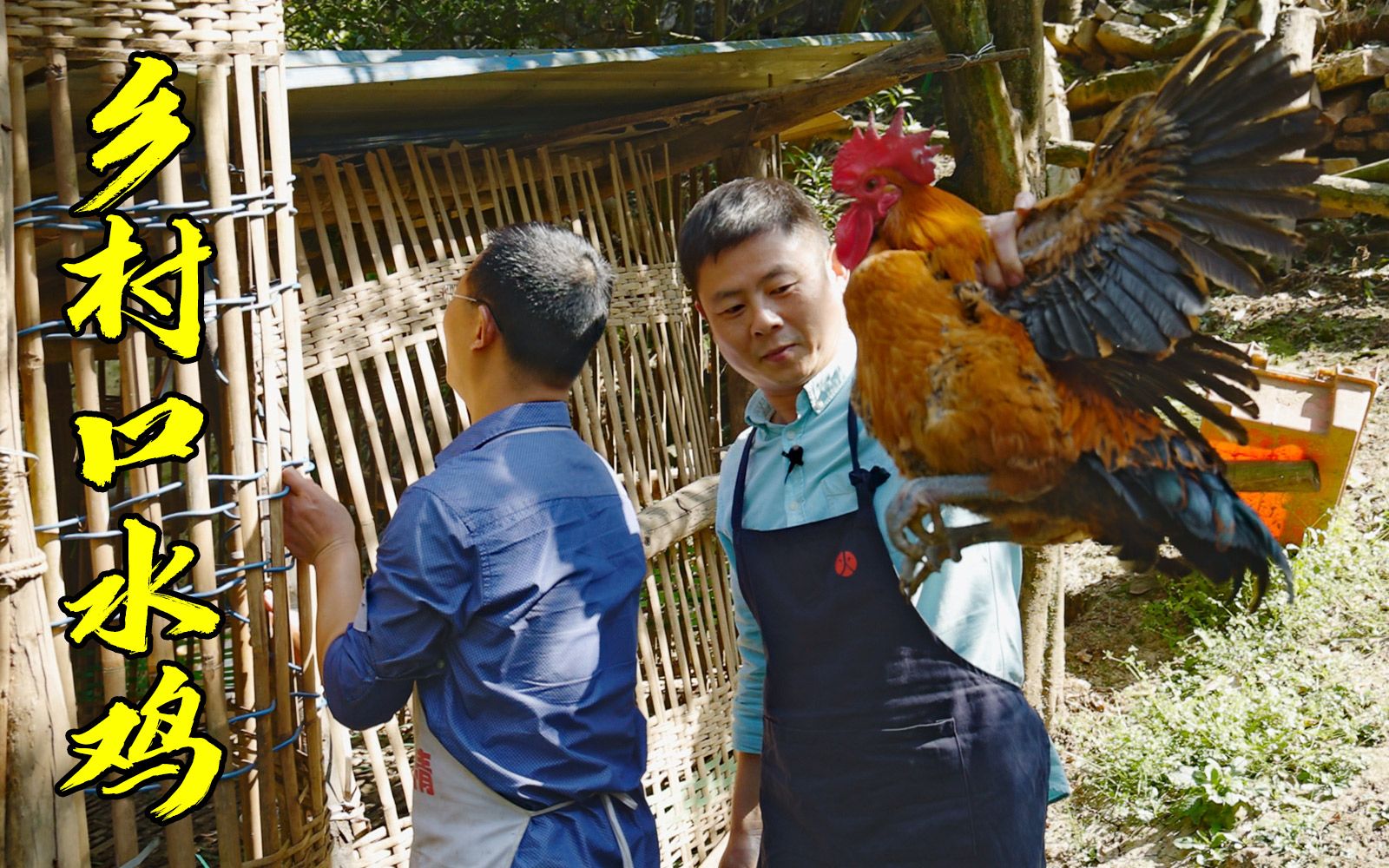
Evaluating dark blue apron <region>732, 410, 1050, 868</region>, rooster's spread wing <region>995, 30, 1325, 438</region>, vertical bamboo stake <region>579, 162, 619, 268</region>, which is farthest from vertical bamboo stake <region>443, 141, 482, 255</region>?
rooster's spread wing <region>995, 30, 1325, 438</region>

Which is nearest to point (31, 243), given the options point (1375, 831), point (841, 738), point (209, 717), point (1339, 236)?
point (209, 717)

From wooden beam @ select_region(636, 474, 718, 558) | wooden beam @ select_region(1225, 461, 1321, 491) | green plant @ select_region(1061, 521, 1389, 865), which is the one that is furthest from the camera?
wooden beam @ select_region(636, 474, 718, 558)

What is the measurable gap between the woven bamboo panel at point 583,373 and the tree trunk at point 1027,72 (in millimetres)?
1446

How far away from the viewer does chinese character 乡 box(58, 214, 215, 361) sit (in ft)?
5.56

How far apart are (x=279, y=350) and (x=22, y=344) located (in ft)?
1.36

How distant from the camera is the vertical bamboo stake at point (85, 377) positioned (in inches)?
66.9

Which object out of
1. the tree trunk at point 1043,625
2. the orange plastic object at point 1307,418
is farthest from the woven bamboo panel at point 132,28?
the tree trunk at point 1043,625

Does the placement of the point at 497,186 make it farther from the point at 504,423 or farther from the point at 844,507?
the point at 844,507

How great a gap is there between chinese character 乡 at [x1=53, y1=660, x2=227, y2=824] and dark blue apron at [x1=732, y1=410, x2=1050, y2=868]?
38.6 inches

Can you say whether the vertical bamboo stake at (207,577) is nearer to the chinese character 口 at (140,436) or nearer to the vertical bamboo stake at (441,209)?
the chinese character 口 at (140,436)

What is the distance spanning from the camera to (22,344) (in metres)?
1.64

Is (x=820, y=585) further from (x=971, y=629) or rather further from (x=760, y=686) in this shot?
(x=760, y=686)

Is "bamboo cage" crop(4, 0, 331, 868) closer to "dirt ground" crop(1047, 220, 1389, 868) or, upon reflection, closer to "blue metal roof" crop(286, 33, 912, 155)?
"blue metal roof" crop(286, 33, 912, 155)

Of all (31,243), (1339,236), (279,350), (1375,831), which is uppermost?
(1339,236)
